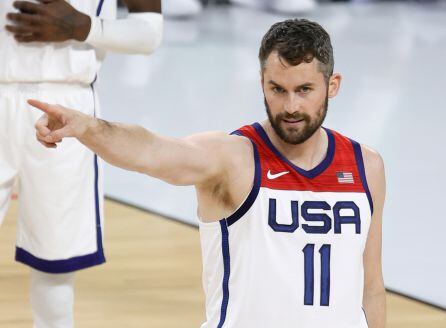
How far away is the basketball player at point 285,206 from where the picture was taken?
2834 millimetres

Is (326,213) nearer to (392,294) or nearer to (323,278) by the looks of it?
(323,278)

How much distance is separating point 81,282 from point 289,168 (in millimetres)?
2922

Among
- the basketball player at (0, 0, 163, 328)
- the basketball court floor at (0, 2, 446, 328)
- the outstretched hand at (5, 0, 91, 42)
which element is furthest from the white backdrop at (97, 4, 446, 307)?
the outstretched hand at (5, 0, 91, 42)

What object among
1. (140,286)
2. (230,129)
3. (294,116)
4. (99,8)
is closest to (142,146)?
(294,116)

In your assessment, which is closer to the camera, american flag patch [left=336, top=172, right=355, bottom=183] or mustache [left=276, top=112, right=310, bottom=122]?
mustache [left=276, top=112, right=310, bottom=122]

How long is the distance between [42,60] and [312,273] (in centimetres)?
152

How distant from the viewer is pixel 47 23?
156 inches

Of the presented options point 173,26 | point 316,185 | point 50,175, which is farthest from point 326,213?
point 173,26

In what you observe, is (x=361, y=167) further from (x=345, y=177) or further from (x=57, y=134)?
(x=57, y=134)

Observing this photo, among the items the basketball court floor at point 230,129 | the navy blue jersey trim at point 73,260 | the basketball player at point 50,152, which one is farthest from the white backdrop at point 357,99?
the basketball player at point 50,152

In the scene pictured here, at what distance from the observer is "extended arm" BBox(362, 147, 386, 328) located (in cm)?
303

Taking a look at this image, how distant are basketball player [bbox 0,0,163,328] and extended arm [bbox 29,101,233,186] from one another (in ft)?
4.14

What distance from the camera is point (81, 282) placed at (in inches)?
223

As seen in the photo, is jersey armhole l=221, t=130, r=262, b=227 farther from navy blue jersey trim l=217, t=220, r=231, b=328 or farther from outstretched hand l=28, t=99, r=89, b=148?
outstretched hand l=28, t=99, r=89, b=148
